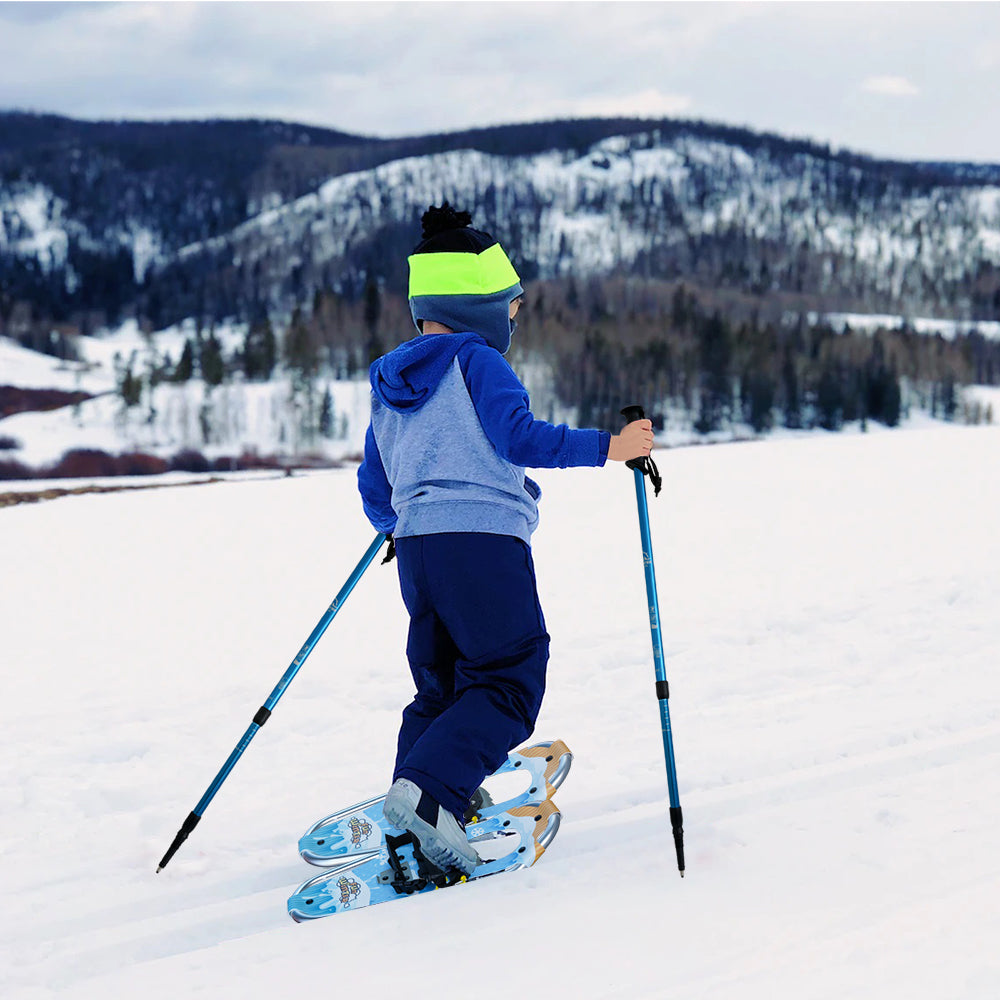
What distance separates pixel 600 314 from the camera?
122m

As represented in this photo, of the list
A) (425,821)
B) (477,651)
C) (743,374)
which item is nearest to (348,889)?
(425,821)

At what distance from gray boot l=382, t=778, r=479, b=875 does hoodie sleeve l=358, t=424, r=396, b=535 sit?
3.00 feet

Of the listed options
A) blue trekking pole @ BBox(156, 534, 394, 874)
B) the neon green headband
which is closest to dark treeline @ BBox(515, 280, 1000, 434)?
blue trekking pole @ BBox(156, 534, 394, 874)

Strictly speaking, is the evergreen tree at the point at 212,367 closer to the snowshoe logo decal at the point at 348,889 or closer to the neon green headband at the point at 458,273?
the neon green headband at the point at 458,273

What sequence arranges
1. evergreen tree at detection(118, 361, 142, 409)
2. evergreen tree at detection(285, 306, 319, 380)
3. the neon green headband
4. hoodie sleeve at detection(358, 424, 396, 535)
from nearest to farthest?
1. the neon green headband
2. hoodie sleeve at detection(358, 424, 396, 535)
3. evergreen tree at detection(118, 361, 142, 409)
4. evergreen tree at detection(285, 306, 319, 380)

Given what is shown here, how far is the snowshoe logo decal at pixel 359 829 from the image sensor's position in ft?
10.5

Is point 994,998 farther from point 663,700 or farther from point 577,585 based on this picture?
point 577,585

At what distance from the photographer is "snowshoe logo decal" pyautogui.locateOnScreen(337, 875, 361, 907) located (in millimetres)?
2798

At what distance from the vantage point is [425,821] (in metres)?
2.72

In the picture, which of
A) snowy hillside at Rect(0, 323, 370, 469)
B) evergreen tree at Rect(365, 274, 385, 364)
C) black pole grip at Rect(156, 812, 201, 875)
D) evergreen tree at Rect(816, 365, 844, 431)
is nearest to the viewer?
black pole grip at Rect(156, 812, 201, 875)

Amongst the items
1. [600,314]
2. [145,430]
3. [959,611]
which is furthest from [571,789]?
[600,314]

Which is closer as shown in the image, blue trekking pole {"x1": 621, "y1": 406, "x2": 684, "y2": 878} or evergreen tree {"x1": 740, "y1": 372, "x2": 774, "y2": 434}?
blue trekking pole {"x1": 621, "y1": 406, "x2": 684, "y2": 878}

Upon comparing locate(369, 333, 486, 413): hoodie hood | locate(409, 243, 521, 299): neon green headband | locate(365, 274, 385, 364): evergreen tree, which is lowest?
locate(369, 333, 486, 413): hoodie hood

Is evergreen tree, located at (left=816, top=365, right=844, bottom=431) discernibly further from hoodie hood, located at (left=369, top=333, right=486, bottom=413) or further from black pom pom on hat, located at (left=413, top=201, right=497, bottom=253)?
hoodie hood, located at (left=369, top=333, right=486, bottom=413)
